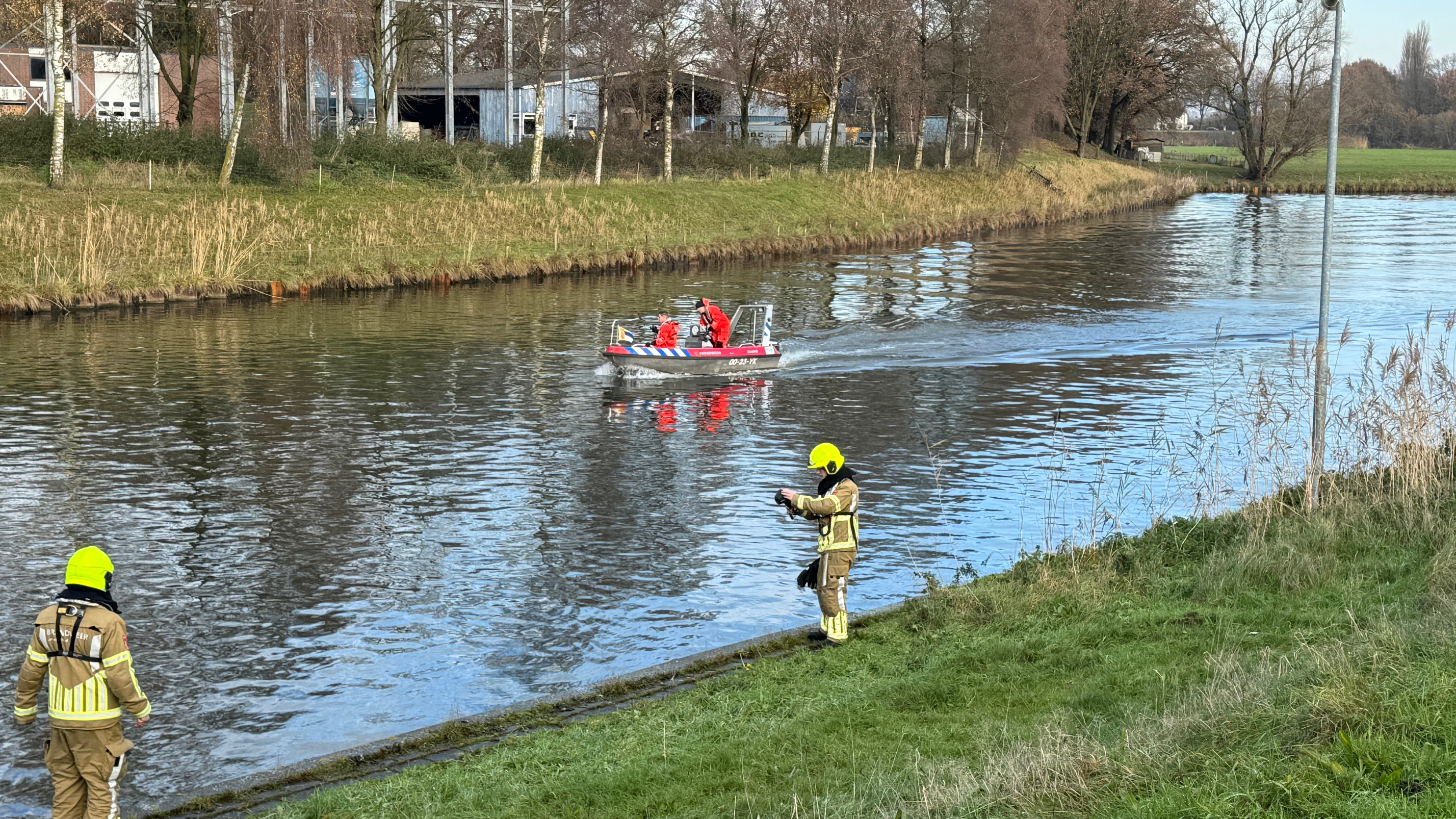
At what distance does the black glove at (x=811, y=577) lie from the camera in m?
12.9

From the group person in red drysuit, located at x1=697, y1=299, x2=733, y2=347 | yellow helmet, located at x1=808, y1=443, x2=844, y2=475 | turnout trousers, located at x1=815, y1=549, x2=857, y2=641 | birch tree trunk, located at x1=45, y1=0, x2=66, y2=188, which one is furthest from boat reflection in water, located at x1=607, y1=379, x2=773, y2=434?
birch tree trunk, located at x1=45, y1=0, x2=66, y2=188

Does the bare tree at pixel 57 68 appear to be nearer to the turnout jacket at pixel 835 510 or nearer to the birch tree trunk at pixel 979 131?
the turnout jacket at pixel 835 510

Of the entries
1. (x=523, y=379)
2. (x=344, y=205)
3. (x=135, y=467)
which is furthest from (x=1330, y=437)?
(x=344, y=205)

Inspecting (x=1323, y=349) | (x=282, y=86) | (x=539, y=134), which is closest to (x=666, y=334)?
(x=1323, y=349)

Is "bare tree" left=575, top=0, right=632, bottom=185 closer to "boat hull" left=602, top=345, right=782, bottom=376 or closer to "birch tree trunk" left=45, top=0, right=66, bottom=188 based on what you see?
"birch tree trunk" left=45, top=0, right=66, bottom=188

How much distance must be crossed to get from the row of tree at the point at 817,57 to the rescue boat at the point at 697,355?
20.8 meters

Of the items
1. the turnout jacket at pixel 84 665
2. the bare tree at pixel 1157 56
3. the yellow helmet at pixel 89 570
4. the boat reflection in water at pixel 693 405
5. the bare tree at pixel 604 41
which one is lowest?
the boat reflection in water at pixel 693 405

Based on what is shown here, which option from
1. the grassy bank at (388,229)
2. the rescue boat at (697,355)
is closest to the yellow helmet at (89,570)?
the rescue boat at (697,355)

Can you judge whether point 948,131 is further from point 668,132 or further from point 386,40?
point 386,40

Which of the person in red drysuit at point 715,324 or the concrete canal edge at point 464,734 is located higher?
the person in red drysuit at point 715,324

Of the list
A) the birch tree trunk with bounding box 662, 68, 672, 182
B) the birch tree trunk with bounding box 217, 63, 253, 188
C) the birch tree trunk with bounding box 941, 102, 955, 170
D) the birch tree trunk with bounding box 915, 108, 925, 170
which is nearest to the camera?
the birch tree trunk with bounding box 217, 63, 253, 188

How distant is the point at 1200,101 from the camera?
356 ft

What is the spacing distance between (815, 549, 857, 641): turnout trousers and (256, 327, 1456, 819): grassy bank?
1.11 ft

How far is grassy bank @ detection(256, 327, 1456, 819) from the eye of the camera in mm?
7281
